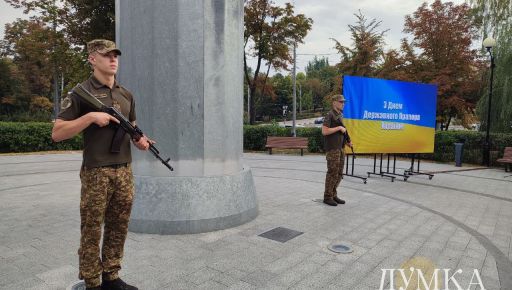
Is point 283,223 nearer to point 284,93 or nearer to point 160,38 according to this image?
point 160,38

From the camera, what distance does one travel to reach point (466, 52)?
783 inches

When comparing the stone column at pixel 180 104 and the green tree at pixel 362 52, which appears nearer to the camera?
the stone column at pixel 180 104

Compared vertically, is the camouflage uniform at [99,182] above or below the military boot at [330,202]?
above

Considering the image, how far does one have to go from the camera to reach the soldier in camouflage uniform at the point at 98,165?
278cm

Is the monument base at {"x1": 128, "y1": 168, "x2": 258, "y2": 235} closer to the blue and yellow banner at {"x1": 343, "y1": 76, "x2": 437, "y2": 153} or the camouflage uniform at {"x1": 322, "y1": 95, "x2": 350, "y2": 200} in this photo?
the camouflage uniform at {"x1": 322, "y1": 95, "x2": 350, "y2": 200}

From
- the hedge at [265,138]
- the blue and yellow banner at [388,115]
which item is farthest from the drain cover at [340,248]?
the hedge at [265,138]

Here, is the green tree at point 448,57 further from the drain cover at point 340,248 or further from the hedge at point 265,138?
the drain cover at point 340,248

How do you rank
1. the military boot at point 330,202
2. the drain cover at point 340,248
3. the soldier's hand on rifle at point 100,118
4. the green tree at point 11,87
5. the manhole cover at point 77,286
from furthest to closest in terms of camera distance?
1. the green tree at point 11,87
2. the military boot at point 330,202
3. the drain cover at point 340,248
4. the manhole cover at point 77,286
5. the soldier's hand on rifle at point 100,118

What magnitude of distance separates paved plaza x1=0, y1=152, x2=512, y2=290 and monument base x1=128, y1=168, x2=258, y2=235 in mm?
155

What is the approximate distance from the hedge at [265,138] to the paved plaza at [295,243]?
7659mm

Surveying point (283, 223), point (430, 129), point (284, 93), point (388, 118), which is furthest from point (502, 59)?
point (284, 93)

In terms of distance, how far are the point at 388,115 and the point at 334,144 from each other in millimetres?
3744

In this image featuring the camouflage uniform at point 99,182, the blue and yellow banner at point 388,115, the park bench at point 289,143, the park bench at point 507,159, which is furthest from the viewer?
the park bench at point 289,143

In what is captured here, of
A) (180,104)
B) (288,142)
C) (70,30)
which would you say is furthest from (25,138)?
(180,104)
